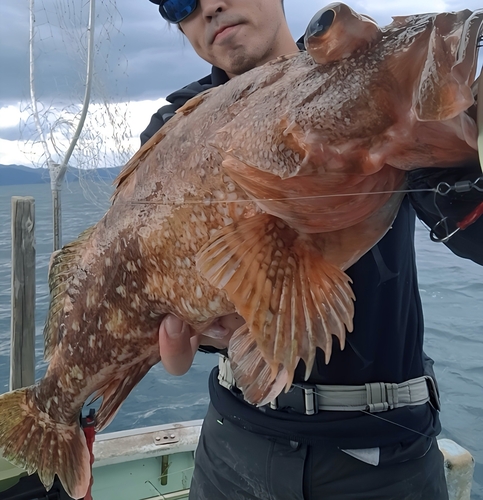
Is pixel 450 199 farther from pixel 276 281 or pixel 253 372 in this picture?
pixel 253 372

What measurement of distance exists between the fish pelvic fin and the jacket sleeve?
2.06 metres

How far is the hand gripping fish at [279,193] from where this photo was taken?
98 centimetres

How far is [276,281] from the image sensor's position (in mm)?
1311

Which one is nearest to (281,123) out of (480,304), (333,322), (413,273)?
(333,322)

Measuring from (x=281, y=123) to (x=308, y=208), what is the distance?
0.77 ft

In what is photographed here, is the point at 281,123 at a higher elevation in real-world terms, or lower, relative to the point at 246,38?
lower

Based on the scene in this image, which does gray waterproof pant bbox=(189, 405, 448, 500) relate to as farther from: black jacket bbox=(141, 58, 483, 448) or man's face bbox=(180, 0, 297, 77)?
Result: man's face bbox=(180, 0, 297, 77)

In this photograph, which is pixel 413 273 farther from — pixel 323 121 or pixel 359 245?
pixel 323 121

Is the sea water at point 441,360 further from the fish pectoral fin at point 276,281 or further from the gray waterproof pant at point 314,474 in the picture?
the gray waterproof pant at point 314,474

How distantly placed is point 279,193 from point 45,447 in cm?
193

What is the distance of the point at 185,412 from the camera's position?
5.70m

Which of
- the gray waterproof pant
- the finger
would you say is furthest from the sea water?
the finger

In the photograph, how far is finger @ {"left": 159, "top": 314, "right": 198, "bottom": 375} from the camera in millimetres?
1848


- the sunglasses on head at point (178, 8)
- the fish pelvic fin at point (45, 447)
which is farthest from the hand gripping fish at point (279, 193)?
the sunglasses on head at point (178, 8)
